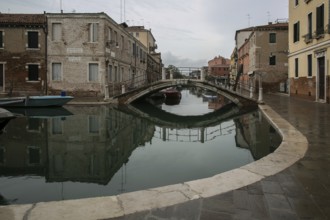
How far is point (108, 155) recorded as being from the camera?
9656 mm

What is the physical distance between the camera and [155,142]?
12.0 meters

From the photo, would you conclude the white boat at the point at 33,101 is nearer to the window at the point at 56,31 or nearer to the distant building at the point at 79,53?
the distant building at the point at 79,53

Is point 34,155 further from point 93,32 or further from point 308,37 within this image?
point 308,37

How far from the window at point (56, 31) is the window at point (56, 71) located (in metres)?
2.16

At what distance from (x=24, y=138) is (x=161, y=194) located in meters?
8.79

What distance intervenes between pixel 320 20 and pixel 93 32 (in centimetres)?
1712

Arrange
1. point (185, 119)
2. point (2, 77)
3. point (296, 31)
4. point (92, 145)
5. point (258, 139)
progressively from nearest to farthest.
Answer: point (92, 145), point (258, 139), point (185, 119), point (296, 31), point (2, 77)

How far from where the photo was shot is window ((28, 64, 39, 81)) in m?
27.6

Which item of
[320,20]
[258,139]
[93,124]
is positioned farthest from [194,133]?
[320,20]

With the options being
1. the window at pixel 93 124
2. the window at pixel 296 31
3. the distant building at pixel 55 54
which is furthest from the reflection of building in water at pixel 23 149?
the window at pixel 296 31

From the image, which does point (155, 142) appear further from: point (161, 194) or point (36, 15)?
point (36, 15)

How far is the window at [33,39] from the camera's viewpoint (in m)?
27.3

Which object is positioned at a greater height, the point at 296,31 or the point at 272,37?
the point at 272,37

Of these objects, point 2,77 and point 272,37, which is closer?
point 2,77
